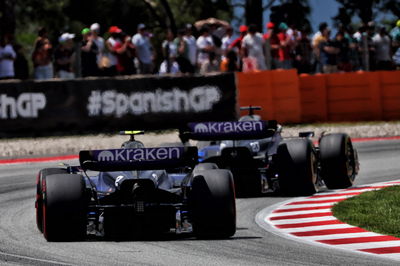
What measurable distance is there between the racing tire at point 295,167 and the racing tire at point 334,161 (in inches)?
30.2

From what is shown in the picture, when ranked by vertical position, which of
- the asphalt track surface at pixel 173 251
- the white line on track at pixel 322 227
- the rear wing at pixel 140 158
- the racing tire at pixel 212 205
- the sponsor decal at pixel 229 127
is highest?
the sponsor decal at pixel 229 127

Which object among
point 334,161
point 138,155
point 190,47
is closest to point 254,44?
point 190,47

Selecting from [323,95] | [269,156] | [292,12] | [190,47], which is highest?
[292,12]

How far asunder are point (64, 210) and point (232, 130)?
411 cm

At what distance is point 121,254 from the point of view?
868 centimetres

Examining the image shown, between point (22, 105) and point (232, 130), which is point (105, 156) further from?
point (22, 105)

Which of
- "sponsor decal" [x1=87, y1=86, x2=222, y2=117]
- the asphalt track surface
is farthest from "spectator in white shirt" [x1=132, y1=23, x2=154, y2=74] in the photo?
the asphalt track surface

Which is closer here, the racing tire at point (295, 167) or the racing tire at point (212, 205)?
the racing tire at point (212, 205)

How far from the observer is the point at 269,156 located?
44.9 ft

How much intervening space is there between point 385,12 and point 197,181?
35.8 m

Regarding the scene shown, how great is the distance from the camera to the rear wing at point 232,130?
12984 mm

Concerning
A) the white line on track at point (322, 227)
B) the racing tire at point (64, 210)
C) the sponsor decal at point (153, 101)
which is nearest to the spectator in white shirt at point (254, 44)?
the sponsor decal at point (153, 101)

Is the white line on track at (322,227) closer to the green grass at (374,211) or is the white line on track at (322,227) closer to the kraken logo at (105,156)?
the green grass at (374,211)

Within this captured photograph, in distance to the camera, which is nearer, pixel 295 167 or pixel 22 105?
pixel 295 167
